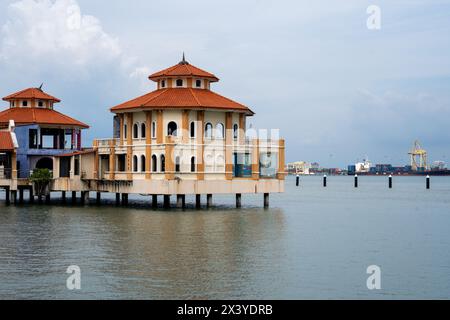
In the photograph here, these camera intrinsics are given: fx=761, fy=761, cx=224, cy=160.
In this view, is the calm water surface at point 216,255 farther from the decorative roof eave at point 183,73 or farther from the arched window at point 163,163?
the decorative roof eave at point 183,73

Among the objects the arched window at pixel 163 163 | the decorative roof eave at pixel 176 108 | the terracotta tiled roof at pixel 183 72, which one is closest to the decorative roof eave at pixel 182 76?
the terracotta tiled roof at pixel 183 72

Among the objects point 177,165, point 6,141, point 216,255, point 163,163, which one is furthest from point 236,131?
point 216,255

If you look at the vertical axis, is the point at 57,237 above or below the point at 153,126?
below

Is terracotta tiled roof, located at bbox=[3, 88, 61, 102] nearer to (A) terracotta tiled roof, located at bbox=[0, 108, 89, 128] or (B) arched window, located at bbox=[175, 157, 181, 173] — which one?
(A) terracotta tiled roof, located at bbox=[0, 108, 89, 128]

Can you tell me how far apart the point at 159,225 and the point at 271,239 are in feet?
28.9

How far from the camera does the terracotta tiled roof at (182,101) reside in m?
59.3

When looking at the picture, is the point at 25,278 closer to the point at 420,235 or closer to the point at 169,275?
the point at 169,275

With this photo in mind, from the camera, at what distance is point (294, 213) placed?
208ft

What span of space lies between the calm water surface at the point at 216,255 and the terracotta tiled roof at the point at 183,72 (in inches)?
503

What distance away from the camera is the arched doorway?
68625 millimetres

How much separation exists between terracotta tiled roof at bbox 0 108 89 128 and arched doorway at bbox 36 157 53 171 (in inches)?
134

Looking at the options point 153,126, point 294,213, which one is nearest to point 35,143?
point 153,126

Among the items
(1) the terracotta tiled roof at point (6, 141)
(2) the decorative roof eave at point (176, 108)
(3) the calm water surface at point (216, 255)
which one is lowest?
(3) the calm water surface at point (216, 255)

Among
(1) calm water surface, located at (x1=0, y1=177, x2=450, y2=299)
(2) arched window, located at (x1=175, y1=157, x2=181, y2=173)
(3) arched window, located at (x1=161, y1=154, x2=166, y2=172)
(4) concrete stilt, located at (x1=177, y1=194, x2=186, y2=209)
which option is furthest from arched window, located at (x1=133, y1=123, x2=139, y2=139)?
(1) calm water surface, located at (x1=0, y1=177, x2=450, y2=299)
